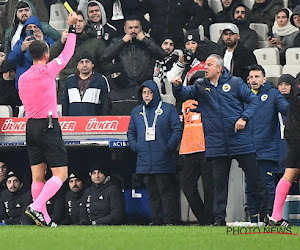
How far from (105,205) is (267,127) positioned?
288 centimetres

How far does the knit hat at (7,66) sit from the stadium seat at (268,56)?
4.34 metres

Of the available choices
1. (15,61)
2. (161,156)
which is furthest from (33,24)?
(161,156)

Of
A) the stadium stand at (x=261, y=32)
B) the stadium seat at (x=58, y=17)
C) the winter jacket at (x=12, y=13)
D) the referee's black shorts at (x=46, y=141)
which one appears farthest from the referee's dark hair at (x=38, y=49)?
the stadium seat at (x=58, y=17)

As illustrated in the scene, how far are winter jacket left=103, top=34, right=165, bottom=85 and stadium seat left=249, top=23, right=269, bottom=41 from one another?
2.73m

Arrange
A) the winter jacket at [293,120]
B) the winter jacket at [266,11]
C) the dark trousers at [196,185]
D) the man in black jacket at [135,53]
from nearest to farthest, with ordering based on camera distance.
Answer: the winter jacket at [293,120] < the dark trousers at [196,185] < the man in black jacket at [135,53] < the winter jacket at [266,11]

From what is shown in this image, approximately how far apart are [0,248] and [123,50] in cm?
839

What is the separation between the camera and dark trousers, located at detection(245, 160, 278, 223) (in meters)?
13.4

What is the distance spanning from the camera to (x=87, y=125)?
50.5 ft

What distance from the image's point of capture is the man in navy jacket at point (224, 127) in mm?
13156

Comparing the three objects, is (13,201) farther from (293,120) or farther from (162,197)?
(293,120)

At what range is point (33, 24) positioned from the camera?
17.3 meters

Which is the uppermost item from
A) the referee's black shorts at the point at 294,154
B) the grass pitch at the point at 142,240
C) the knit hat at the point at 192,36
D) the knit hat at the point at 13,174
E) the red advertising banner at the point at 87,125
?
the knit hat at the point at 192,36

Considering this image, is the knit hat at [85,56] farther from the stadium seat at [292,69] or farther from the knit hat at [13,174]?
the stadium seat at [292,69]

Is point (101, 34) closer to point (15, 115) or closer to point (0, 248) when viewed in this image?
point (15, 115)
